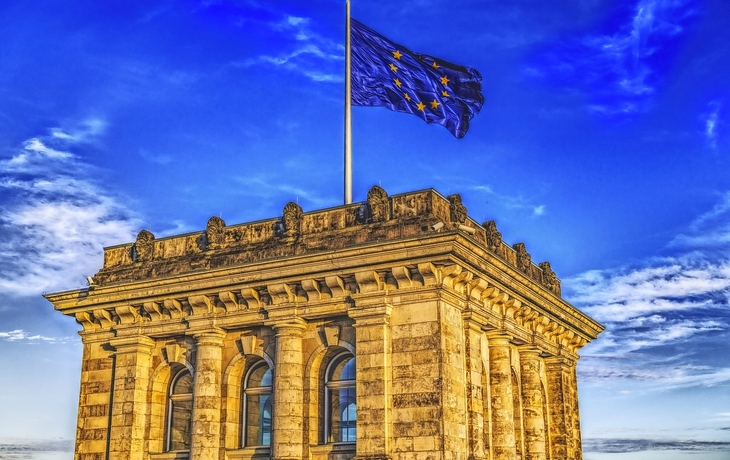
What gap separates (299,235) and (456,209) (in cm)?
549

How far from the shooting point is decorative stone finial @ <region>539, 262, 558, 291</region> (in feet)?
130

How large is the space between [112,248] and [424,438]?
51.5 feet

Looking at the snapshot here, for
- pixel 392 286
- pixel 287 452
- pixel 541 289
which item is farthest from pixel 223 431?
pixel 541 289

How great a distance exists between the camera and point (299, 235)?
101 feet

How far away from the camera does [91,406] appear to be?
33.3m

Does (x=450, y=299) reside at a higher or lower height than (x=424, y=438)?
higher

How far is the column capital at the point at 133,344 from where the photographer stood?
106 ft

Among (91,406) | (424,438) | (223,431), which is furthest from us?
(91,406)

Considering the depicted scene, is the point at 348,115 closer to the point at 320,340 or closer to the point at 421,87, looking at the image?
the point at 421,87

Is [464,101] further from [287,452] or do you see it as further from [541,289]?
[287,452]

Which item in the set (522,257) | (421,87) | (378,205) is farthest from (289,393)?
(421,87)

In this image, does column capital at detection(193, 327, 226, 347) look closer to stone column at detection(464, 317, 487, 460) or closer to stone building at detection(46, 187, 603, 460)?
stone building at detection(46, 187, 603, 460)

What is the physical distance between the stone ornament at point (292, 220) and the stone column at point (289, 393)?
10.7 feet

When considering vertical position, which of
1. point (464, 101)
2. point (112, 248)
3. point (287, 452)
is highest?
point (464, 101)
